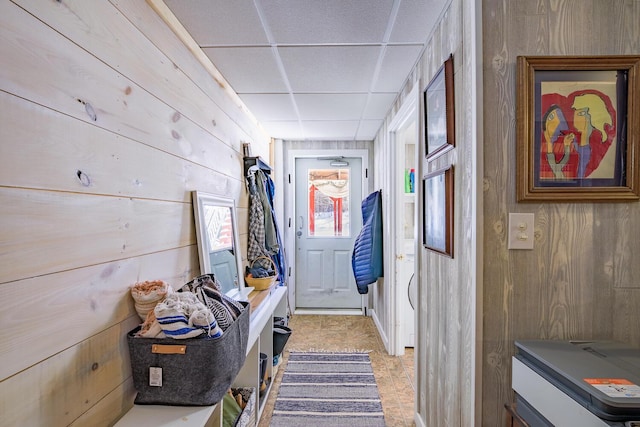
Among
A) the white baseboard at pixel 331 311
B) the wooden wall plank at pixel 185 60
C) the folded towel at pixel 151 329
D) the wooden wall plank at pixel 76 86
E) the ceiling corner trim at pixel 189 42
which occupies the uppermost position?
the ceiling corner trim at pixel 189 42

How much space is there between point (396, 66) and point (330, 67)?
0.40m

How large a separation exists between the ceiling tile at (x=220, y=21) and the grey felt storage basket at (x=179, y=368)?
133cm

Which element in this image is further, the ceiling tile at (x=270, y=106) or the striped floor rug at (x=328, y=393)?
the ceiling tile at (x=270, y=106)

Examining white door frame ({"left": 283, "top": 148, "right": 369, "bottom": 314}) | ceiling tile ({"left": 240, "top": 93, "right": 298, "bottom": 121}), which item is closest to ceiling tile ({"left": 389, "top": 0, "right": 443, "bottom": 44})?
ceiling tile ({"left": 240, "top": 93, "right": 298, "bottom": 121})

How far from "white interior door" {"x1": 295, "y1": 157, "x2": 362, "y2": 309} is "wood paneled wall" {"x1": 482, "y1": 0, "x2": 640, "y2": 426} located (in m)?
2.96

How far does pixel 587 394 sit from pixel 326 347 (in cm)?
254

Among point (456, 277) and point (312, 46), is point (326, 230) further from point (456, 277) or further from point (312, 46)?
point (456, 277)

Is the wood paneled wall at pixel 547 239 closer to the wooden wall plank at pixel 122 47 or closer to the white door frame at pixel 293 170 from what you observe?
the wooden wall plank at pixel 122 47

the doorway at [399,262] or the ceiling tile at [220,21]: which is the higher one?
the ceiling tile at [220,21]

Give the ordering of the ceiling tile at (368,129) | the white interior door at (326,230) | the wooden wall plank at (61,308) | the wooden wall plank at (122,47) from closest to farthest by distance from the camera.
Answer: the wooden wall plank at (61,308) → the wooden wall plank at (122,47) → the ceiling tile at (368,129) → the white interior door at (326,230)

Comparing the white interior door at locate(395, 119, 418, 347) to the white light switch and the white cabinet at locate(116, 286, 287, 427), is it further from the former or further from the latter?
the white light switch

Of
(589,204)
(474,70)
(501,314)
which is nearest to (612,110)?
(589,204)

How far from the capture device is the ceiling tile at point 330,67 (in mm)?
1811

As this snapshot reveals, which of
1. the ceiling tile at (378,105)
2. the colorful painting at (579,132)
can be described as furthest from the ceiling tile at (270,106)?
the colorful painting at (579,132)
